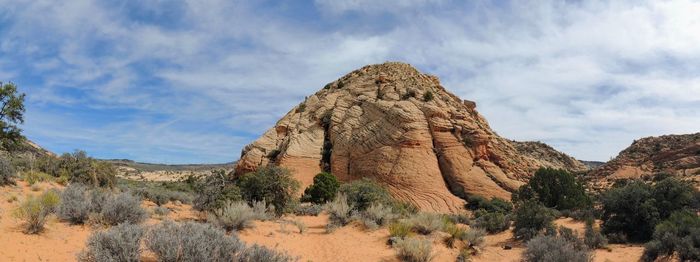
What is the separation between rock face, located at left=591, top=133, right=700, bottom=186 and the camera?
134ft

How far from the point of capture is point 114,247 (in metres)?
6.95

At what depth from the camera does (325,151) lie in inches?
1463

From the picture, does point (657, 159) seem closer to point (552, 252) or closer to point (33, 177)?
point (552, 252)

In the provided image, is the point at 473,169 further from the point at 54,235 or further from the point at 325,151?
the point at 54,235

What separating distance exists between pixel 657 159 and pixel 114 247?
52715 millimetres

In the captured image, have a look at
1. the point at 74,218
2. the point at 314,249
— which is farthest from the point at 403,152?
the point at 74,218

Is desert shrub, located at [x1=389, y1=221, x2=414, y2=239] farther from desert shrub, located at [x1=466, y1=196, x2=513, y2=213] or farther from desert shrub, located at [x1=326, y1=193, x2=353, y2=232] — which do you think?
desert shrub, located at [x1=466, y1=196, x2=513, y2=213]

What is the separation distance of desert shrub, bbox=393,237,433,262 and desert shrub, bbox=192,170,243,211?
22.9ft

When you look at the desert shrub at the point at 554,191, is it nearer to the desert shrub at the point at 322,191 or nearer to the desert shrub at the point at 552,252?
the desert shrub at the point at 322,191

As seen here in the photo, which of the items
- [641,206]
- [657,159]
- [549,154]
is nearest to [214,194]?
[641,206]

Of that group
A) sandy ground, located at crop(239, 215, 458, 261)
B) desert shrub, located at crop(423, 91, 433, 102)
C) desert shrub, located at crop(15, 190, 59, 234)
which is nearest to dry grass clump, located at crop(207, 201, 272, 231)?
sandy ground, located at crop(239, 215, 458, 261)

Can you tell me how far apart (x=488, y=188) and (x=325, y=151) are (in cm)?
1293

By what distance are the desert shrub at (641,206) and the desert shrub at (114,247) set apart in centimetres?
1400

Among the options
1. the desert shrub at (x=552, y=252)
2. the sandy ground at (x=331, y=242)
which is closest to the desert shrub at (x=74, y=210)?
the sandy ground at (x=331, y=242)
